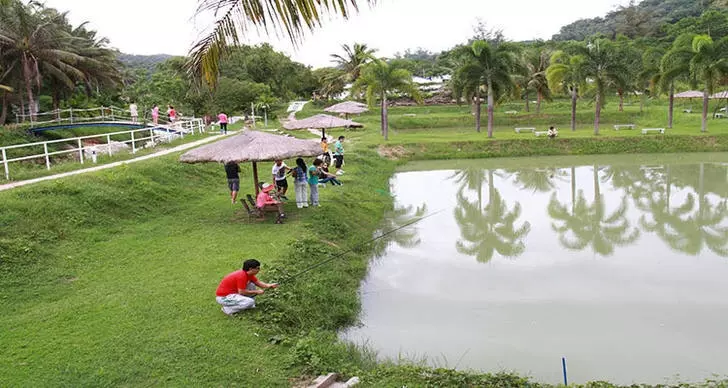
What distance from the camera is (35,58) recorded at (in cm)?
2384

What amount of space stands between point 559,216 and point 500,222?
4.88 feet

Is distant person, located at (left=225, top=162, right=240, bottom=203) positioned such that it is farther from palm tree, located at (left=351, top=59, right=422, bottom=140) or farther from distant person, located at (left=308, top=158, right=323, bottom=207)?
palm tree, located at (left=351, top=59, right=422, bottom=140)

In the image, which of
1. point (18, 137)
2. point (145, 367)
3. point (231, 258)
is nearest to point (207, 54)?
point (145, 367)

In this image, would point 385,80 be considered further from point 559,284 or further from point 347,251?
point 559,284

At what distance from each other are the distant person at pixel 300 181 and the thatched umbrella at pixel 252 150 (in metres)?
0.75

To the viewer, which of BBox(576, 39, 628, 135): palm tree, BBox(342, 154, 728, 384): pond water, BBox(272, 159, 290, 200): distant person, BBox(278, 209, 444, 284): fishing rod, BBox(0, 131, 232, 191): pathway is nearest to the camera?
BBox(342, 154, 728, 384): pond water

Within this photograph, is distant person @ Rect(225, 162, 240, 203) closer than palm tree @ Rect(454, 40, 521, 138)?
Yes

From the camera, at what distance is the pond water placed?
6.00 metres

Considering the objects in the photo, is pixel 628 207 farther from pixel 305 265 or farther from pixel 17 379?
pixel 17 379

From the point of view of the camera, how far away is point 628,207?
1345 centimetres

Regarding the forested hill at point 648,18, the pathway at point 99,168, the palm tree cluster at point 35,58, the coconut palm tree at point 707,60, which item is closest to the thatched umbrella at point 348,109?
the pathway at point 99,168

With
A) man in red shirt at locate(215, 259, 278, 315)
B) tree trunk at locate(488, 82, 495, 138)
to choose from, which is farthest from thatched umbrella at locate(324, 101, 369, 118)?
man in red shirt at locate(215, 259, 278, 315)

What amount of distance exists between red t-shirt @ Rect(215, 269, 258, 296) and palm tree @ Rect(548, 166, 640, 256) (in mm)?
6432

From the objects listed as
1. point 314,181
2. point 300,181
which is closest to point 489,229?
point 314,181
